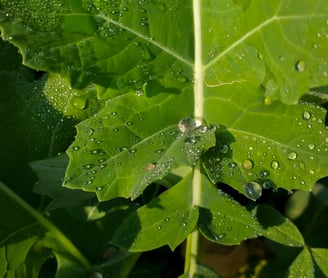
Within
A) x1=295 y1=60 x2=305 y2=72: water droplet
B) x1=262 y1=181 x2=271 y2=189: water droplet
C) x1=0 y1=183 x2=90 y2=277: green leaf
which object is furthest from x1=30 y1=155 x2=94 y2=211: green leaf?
x1=295 y1=60 x2=305 y2=72: water droplet

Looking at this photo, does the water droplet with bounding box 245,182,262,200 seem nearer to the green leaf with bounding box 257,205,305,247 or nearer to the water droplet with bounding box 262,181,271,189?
the water droplet with bounding box 262,181,271,189

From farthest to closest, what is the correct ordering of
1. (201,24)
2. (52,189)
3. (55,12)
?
(52,189) < (201,24) < (55,12)

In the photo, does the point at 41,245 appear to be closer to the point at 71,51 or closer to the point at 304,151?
the point at 71,51

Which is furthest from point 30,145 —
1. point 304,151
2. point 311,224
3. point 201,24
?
point 311,224

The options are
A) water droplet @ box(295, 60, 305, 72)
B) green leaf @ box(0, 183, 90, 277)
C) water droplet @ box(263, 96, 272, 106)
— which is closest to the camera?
water droplet @ box(295, 60, 305, 72)

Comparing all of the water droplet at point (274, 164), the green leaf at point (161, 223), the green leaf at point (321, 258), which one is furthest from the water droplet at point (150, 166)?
the green leaf at point (321, 258)
